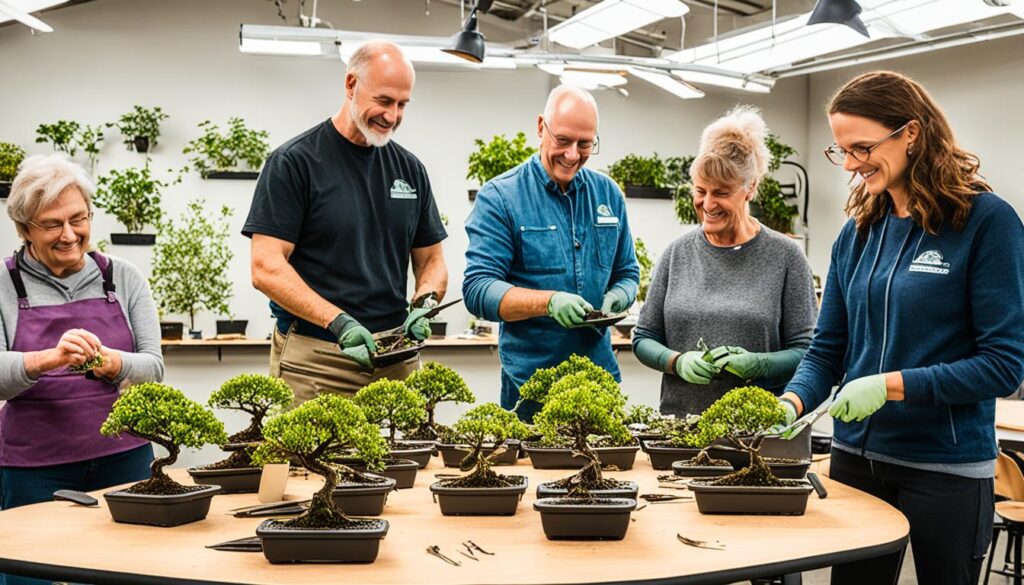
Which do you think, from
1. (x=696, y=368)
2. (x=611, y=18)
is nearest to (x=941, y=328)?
(x=696, y=368)

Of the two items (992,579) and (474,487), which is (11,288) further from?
(992,579)

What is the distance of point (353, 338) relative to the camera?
2.52 m

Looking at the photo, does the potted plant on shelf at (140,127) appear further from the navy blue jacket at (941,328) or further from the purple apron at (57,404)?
the navy blue jacket at (941,328)

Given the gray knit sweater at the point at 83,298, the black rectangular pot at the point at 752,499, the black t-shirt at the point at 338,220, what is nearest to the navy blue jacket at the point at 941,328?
the black rectangular pot at the point at 752,499

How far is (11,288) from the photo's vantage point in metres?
2.40

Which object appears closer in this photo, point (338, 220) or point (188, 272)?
point (338, 220)

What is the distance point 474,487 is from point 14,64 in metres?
6.91

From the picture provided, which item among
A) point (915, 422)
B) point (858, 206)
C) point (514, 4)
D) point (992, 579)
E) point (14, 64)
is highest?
point (514, 4)

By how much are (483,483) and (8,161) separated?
6157mm

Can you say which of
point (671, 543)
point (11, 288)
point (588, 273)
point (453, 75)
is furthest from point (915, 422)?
point (453, 75)

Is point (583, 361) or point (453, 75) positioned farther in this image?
point (453, 75)

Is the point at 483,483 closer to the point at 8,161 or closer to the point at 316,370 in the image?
the point at 316,370

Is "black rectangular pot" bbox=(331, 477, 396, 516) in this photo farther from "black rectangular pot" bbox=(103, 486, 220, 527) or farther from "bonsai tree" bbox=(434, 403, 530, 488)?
"black rectangular pot" bbox=(103, 486, 220, 527)

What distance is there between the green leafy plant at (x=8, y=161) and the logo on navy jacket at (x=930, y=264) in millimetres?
6493
